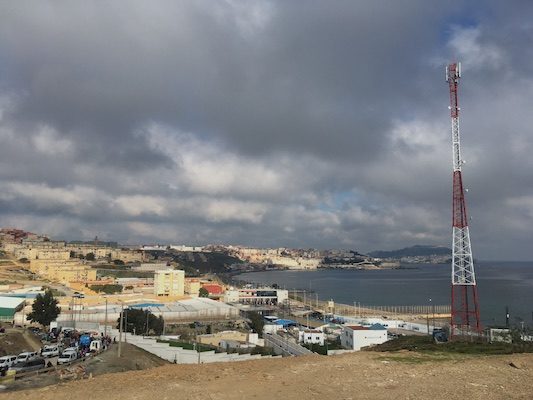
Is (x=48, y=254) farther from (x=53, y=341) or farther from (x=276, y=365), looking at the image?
(x=276, y=365)

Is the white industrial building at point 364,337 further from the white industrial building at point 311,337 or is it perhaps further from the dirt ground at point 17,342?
the dirt ground at point 17,342

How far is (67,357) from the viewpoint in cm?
1595

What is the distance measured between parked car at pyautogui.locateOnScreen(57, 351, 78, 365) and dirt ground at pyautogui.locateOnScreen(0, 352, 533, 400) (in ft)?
→ 27.7

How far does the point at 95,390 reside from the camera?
7145 millimetres

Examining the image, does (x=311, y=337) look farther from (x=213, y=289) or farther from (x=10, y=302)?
(x=213, y=289)

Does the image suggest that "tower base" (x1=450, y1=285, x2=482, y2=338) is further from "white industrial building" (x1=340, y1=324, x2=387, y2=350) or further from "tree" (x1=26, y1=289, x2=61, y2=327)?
"tree" (x1=26, y1=289, x2=61, y2=327)

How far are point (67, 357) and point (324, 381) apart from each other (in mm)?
12007

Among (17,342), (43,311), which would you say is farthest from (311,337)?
(43,311)

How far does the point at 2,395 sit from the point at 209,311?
3797cm

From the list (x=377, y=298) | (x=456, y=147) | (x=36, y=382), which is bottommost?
(x=377, y=298)

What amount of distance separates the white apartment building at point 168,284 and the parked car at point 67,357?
41527mm

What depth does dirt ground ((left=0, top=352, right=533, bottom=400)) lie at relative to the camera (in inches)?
259

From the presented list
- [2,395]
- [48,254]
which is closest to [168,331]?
[2,395]

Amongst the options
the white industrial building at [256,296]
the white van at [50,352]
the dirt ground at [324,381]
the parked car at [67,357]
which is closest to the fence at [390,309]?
Result: the white industrial building at [256,296]
